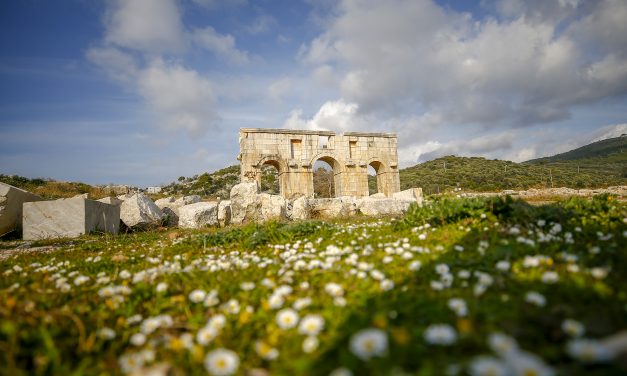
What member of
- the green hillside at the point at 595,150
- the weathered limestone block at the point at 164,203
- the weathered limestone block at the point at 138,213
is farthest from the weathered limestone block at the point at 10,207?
the green hillside at the point at 595,150

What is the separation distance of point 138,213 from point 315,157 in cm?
1104

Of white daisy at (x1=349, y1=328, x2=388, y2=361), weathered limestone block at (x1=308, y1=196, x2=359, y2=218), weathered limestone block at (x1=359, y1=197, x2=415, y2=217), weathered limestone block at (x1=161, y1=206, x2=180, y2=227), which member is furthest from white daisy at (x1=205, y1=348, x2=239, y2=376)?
weathered limestone block at (x1=161, y1=206, x2=180, y2=227)

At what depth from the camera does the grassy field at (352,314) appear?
1.41 meters

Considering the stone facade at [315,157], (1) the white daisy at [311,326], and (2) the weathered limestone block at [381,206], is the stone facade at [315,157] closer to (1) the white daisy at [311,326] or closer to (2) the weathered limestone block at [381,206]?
(2) the weathered limestone block at [381,206]

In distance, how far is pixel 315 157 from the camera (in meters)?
19.3

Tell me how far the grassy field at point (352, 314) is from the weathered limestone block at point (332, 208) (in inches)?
335

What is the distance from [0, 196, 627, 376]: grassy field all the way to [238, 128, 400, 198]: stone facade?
14.5 meters

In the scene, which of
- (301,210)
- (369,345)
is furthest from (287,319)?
(301,210)

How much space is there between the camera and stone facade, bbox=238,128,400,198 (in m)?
18.1

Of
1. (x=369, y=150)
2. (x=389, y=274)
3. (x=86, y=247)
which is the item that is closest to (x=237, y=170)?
(x=369, y=150)

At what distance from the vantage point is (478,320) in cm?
171

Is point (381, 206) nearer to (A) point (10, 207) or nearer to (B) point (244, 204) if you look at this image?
(B) point (244, 204)

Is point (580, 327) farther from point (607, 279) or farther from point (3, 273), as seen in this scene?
point (3, 273)

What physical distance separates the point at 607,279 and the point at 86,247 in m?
8.19
